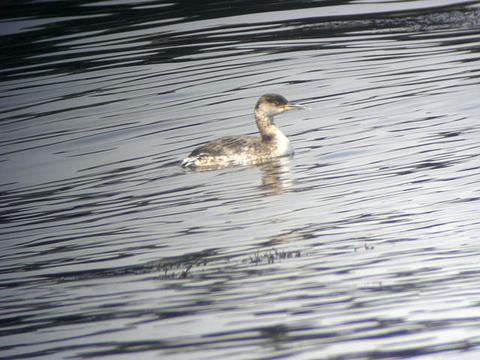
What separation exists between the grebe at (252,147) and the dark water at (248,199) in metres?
0.27

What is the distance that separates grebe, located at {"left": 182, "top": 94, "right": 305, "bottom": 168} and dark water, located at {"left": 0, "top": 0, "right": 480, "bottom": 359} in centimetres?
27

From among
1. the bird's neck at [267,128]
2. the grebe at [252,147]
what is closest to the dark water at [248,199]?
the grebe at [252,147]

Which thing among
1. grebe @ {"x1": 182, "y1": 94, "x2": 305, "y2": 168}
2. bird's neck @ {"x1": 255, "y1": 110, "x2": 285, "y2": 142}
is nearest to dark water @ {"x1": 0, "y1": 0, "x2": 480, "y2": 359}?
grebe @ {"x1": 182, "y1": 94, "x2": 305, "y2": 168}

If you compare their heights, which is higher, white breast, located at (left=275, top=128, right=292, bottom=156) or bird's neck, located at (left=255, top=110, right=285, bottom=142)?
bird's neck, located at (left=255, top=110, right=285, bottom=142)

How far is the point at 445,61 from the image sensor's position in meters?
23.7

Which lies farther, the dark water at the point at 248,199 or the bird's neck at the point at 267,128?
the bird's neck at the point at 267,128

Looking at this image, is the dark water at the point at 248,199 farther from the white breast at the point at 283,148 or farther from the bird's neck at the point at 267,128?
the bird's neck at the point at 267,128

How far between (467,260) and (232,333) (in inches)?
99.2

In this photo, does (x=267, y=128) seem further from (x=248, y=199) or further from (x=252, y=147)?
(x=248, y=199)

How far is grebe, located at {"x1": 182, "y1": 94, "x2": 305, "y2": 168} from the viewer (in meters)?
16.2

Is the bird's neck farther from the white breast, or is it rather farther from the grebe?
the white breast

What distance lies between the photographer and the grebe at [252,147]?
16.2 metres

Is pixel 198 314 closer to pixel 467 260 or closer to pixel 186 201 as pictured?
pixel 467 260

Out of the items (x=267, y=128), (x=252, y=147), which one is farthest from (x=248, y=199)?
(x=267, y=128)
